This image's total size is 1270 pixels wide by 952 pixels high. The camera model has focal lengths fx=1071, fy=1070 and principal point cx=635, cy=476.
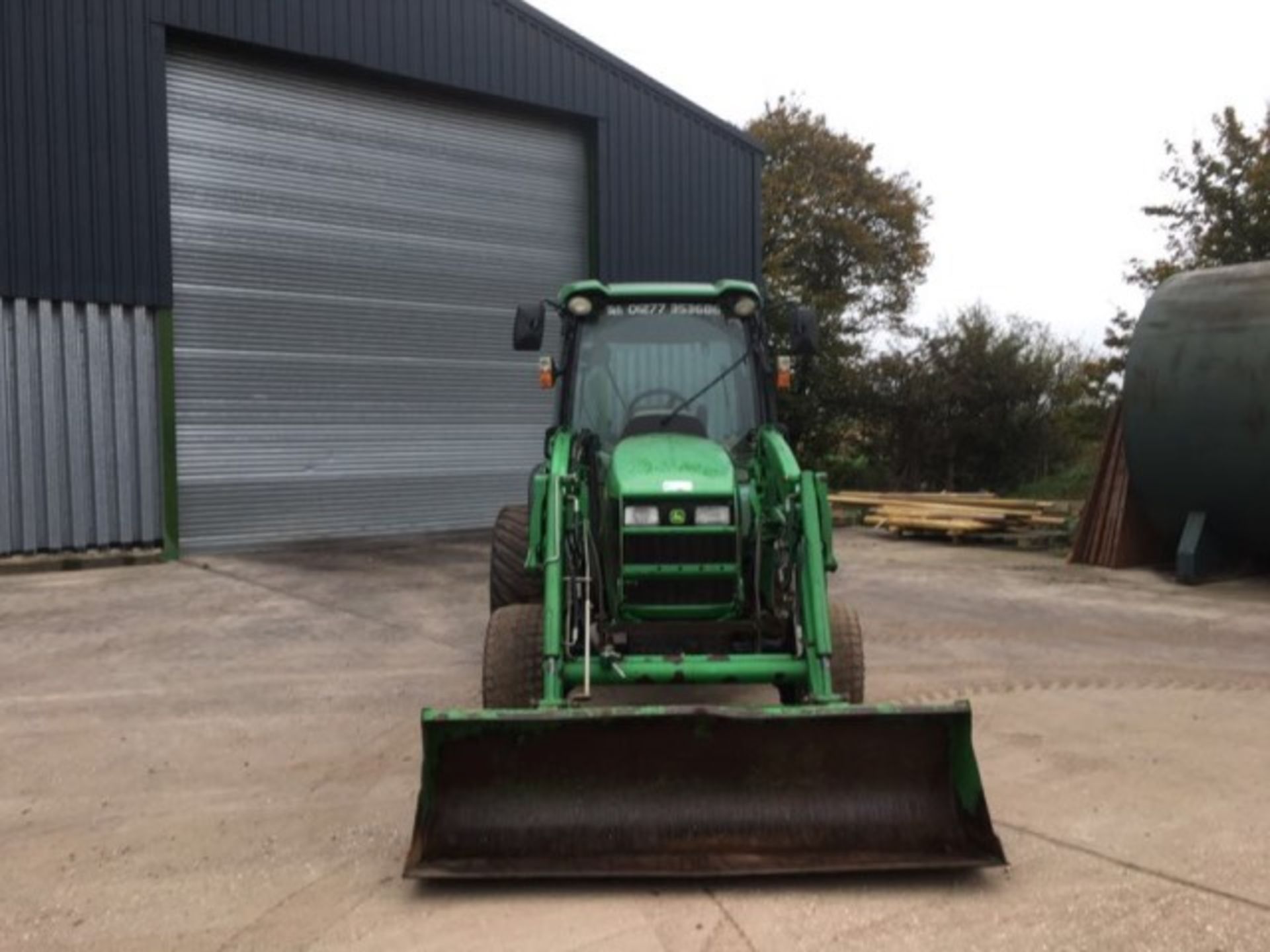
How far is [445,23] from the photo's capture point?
1570 cm

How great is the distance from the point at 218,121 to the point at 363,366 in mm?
3754

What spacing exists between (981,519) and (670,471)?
11926 mm

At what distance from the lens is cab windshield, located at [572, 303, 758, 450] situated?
6.31 m

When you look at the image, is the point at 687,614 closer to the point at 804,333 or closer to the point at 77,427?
the point at 804,333

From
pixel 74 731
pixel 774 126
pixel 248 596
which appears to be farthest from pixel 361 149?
pixel 774 126

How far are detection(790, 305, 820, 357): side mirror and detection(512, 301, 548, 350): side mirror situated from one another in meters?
1.45

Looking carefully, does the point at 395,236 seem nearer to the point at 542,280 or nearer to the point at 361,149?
the point at 361,149

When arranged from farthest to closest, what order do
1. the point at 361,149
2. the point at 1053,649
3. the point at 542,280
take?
the point at 542,280 → the point at 361,149 → the point at 1053,649

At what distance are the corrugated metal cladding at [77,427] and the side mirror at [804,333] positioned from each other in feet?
33.2

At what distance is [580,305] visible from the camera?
632cm

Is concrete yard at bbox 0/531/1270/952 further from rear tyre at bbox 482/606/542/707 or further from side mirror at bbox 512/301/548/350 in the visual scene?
side mirror at bbox 512/301/548/350

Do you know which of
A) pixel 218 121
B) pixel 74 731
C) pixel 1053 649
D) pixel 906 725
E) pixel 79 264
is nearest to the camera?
pixel 906 725

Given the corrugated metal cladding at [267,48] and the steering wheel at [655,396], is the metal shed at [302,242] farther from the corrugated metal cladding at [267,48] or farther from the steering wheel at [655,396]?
the steering wheel at [655,396]

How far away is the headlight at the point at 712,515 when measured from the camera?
5.10 m
